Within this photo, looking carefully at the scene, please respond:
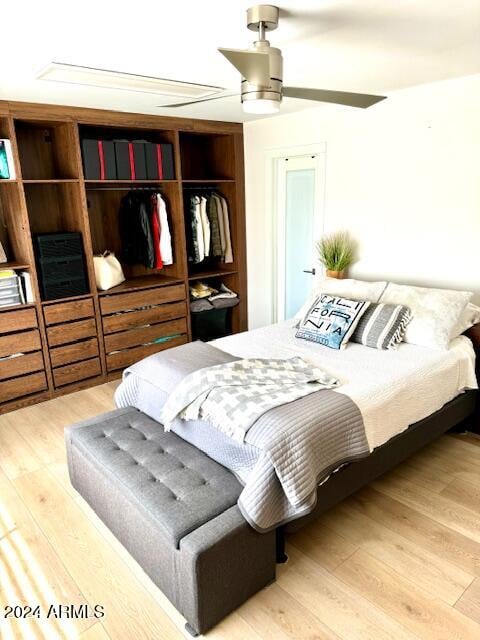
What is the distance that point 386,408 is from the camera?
2240mm

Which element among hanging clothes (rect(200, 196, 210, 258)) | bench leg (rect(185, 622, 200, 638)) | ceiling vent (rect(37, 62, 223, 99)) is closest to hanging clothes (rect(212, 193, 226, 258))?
hanging clothes (rect(200, 196, 210, 258))

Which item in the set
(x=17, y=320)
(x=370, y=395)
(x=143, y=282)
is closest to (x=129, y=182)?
(x=143, y=282)

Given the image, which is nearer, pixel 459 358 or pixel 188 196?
pixel 459 358

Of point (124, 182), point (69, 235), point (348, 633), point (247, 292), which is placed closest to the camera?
point (348, 633)

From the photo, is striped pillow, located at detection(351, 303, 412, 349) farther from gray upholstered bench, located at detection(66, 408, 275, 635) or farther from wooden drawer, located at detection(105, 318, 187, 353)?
wooden drawer, located at detection(105, 318, 187, 353)

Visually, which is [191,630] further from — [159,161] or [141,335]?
[159,161]

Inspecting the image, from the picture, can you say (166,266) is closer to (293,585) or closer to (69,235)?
(69,235)

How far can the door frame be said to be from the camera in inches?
154

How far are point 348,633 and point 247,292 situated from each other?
11.6 feet

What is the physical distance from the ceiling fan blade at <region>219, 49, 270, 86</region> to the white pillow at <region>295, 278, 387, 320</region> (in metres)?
1.87

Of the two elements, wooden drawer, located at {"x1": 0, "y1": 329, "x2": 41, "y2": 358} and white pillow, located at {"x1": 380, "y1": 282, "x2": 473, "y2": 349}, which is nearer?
white pillow, located at {"x1": 380, "y1": 282, "x2": 473, "y2": 349}

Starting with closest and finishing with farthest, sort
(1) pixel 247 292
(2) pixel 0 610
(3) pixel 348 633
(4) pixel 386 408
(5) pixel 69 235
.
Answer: (3) pixel 348 633 < (2) pixel 0 610 < (4) pixel 386 408 < (5) pixel 69 235 < (1) pixel 247 292

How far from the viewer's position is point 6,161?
3225mm

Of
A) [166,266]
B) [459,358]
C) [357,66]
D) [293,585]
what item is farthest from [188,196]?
[293,585]
